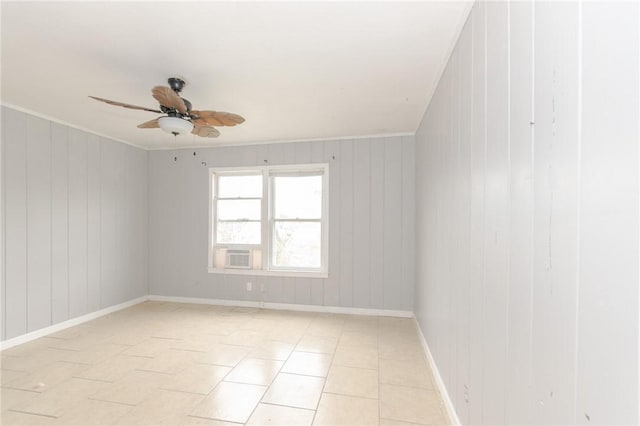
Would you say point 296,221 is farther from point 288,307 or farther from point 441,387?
point 441,387

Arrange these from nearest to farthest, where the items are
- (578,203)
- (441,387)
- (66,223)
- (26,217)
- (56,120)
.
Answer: (578,203), (441,387), (26,217), (56,120), (66,223)

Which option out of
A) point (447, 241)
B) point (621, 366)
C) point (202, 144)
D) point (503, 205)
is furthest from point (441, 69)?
point (202, 144)

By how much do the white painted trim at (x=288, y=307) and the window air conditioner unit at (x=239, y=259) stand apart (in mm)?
566

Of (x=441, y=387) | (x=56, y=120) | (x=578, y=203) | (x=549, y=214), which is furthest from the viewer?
(x=56, y=120)

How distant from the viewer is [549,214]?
88 centimetres

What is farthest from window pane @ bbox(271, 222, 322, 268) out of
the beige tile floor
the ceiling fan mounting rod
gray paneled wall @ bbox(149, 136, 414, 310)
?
the ceiling fan mounting rod

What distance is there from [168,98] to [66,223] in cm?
286

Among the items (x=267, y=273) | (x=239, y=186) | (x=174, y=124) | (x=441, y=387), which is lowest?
(x=441, y=387)

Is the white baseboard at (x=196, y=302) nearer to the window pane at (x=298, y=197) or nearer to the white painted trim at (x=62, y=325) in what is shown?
the white painted trim at (x=62, y=325)

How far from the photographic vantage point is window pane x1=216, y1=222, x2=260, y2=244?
15.4 feet

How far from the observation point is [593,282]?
70 cm

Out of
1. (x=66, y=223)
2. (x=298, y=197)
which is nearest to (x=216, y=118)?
(x=298, y=197)

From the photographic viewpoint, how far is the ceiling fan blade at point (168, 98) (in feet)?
6.68

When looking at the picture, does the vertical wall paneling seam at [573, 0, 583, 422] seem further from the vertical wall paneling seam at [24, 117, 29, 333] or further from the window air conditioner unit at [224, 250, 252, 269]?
the vertical wall paneling seam at [24, 117, 29, 333]
